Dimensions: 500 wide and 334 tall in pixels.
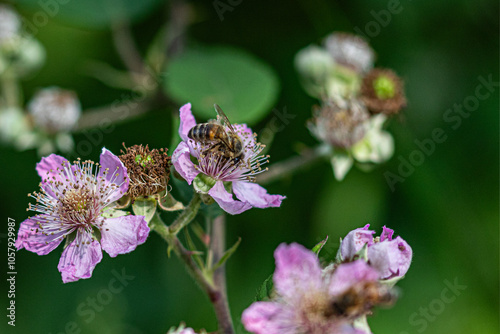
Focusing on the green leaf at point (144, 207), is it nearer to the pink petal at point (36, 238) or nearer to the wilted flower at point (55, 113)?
the pink petal at point (36, 238)

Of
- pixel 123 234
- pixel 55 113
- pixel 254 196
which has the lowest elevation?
pixel 55 113

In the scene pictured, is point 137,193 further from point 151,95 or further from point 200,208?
point 151,95

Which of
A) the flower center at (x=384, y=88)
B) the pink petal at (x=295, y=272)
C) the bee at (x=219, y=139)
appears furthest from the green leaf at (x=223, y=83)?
the pink petal at (x=295, y=272)

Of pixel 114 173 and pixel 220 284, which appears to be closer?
pixel 114 173

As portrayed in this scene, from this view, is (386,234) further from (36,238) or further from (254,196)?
(36,238)

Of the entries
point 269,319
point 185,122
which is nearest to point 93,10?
point 185,122

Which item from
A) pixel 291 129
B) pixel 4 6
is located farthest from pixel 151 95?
pixel 4 6
